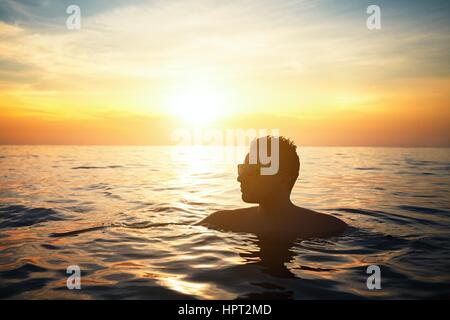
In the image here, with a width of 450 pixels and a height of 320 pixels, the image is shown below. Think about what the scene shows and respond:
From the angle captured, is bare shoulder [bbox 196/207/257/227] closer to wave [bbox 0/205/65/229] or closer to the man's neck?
the man's neck

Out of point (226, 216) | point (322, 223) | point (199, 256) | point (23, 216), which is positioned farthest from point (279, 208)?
point (23, 216)

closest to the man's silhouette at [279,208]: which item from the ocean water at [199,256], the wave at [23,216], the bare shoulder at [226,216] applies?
the bare shoulder at [226,216]

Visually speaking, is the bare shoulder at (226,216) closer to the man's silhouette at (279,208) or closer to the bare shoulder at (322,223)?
the man's silhouette at (279,208)

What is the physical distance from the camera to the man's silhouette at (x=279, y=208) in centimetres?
595

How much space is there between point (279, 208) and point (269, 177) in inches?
29.5

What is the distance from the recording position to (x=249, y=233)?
6.49 meters

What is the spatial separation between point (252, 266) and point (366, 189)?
11492 mm

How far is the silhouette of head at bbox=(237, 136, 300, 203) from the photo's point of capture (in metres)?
5.93

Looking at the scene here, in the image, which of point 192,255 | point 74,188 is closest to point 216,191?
point 74,188

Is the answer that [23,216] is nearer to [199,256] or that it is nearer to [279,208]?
[199,256]

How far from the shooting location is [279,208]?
632 centimetres
